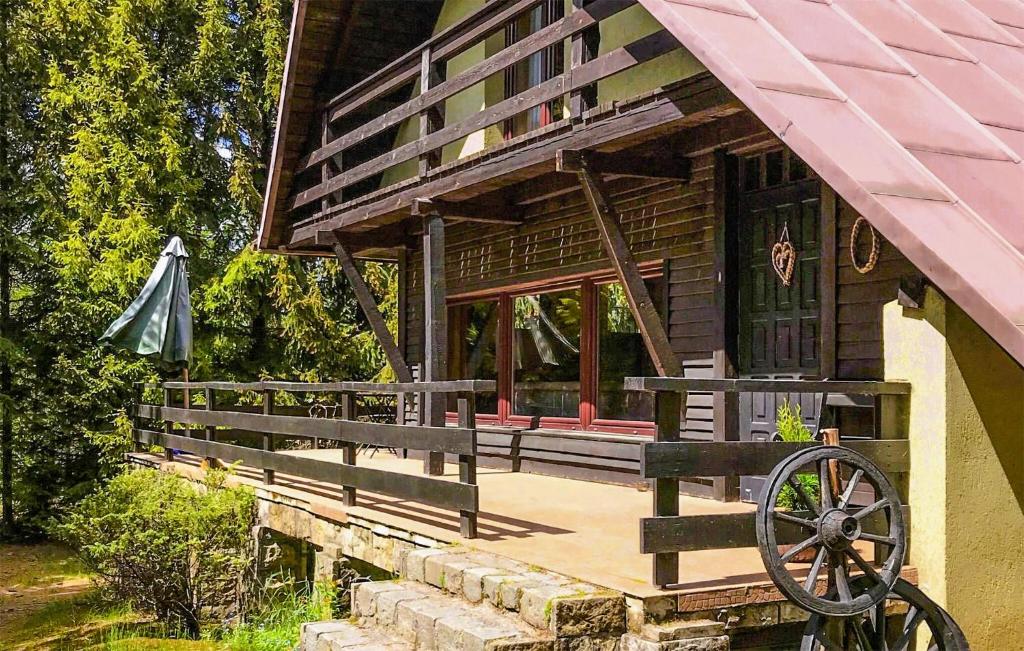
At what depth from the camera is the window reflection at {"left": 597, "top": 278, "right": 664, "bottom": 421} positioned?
921 centimetres

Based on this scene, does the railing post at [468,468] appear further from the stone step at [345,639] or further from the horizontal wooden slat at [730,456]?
the horizontal wooden slat at [730,456]

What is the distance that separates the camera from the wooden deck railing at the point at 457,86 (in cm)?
733

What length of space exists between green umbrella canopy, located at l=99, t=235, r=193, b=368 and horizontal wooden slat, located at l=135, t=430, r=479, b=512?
6.08 ft

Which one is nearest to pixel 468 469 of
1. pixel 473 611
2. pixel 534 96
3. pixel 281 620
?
pixel 473 611

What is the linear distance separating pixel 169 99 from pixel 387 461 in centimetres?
973

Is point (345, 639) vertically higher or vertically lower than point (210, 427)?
lower

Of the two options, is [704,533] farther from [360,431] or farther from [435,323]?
[435,323]

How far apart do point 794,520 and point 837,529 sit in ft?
0.67

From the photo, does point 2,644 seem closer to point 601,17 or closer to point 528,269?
point 528,269

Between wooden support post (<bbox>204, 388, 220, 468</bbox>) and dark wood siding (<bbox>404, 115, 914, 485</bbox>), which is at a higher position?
dark wood siding (<bbox>404, 115, 914, 485</bbox>)

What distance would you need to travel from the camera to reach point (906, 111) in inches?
216

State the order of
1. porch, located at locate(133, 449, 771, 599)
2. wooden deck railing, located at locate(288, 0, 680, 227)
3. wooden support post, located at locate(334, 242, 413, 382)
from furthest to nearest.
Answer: wooden support post, located at locate(334, 242, 413, 382), wooden deck railing, located at locate(288, 0, 680, 227), porch, located at locate(133, 449, 771, 599)

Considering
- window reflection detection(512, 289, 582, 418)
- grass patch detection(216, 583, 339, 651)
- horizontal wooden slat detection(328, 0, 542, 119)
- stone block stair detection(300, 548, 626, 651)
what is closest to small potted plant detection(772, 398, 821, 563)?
stone block stair detection(300, 548, 626, 651)

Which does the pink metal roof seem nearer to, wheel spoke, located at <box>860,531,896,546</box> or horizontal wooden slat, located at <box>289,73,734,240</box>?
horizontal wooden slat, located at <box>289,73,734,240</box>
